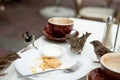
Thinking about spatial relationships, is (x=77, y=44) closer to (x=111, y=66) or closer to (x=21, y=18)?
(x=111, y=66)

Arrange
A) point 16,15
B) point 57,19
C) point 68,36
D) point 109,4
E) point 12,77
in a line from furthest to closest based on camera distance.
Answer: point 109,4 < point 16,15 < point 57,19 < point 68,36 < point 12,77

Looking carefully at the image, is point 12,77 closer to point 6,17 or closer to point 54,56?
point 54,56

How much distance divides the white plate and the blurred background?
140 centimetres

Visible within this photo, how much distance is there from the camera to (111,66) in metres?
0.62

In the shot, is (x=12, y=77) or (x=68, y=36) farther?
(x=68, y=36)

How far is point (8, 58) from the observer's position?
0.67 meters

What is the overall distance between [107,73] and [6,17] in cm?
257

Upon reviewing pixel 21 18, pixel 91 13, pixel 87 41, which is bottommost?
pixel 21 18

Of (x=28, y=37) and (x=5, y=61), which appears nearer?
(x=5, y=61)

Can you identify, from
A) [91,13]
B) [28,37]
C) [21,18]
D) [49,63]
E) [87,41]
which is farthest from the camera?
[21,18]

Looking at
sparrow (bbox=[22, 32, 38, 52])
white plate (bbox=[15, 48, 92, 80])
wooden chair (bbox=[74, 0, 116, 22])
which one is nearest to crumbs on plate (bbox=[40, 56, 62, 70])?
white plate (bbox=[15, 48, 92, 80])

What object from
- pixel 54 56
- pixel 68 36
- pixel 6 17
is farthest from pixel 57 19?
pixel 6 17

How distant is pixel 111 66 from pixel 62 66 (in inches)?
7.0

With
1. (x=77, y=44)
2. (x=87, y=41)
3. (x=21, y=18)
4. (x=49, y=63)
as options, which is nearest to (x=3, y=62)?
(x=49, y=63)
